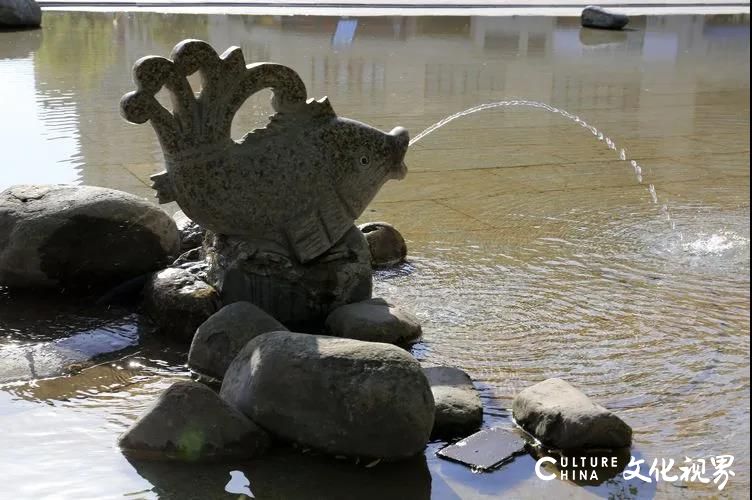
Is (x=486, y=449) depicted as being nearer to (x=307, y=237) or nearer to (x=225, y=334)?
(x=225, y=334)

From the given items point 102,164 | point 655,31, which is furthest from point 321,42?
point 102,164

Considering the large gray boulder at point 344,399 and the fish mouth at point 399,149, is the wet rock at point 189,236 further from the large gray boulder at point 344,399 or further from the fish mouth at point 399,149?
the large gray boulder at point 344,399

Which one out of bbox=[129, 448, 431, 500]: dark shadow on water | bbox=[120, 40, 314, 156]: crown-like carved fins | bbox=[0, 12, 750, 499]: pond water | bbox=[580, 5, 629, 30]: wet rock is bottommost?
bbox=[129, 448, 431, 500]: dark shadow on water

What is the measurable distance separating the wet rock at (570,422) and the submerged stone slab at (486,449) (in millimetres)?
98

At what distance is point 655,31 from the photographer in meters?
20.5

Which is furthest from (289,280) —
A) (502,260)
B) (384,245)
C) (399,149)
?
(502,260)

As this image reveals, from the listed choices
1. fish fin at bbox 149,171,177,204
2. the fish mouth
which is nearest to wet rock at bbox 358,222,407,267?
the fish mouth

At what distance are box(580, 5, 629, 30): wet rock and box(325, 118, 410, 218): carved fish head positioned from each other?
16.6 metres

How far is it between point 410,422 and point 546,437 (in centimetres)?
56

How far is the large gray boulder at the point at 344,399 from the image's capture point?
3.78 meters

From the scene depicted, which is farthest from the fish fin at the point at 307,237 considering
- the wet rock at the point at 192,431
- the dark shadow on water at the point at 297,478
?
the dark shadow on water at the point at 297,478

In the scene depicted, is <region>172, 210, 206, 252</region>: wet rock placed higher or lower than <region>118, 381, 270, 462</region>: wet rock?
higher

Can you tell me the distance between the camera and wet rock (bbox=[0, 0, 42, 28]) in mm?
17922

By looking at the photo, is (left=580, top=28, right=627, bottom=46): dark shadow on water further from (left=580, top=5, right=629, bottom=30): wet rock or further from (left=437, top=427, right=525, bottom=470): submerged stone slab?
(left=437, top=427, right=525, bottom=470): submerged stone slab
